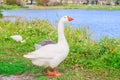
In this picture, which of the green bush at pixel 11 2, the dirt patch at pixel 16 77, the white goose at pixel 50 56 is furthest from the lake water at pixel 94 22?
the green bush at pixel 11 2

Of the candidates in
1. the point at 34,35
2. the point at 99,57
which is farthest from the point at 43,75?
the point at 34,35

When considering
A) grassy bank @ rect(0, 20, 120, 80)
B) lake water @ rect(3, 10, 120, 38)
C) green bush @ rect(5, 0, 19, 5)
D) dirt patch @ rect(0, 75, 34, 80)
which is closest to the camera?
dirt patch @ rect(0, 75, 34, 80)

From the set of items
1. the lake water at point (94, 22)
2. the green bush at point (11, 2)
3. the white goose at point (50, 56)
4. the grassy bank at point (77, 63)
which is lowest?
the green bush at point (11, 2)

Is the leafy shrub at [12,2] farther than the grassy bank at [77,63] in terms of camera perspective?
Yes

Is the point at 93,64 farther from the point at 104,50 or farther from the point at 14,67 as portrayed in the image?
the point at 14,67

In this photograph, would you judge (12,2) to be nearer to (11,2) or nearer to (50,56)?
(11,2)

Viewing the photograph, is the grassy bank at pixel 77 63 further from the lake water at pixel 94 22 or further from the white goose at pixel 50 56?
the lake water at pixel 94 22

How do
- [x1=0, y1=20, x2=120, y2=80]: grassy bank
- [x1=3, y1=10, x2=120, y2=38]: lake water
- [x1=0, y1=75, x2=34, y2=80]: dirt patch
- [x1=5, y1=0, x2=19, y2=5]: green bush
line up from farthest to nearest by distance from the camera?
[x1=5, y1=0, x2=19, y2=5]: green bush, [x1=3, y1=10, x2=120, y2=38]: lake water, [x1=0, y1=20, x2=120, y2=80]: grassy bank, [x1=0, y1=75, x2=34, y2=80]: dirt patch

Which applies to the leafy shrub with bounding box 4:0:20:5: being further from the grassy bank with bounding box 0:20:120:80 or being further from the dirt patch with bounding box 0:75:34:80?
the dirt patch with bounding box 0:75:34:80

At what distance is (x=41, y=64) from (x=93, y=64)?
3.80 ft

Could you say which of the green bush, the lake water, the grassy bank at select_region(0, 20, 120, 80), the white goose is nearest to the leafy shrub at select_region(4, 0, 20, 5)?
the green bush

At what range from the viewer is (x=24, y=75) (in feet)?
17.0

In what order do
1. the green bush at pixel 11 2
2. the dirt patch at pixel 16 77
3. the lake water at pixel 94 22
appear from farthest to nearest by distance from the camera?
1. the green bush at pixel 11 2
2. the lake water at pixel 94 22
3. the dirt patch at pixel 16 77

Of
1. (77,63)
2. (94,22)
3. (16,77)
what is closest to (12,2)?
(94,22)
